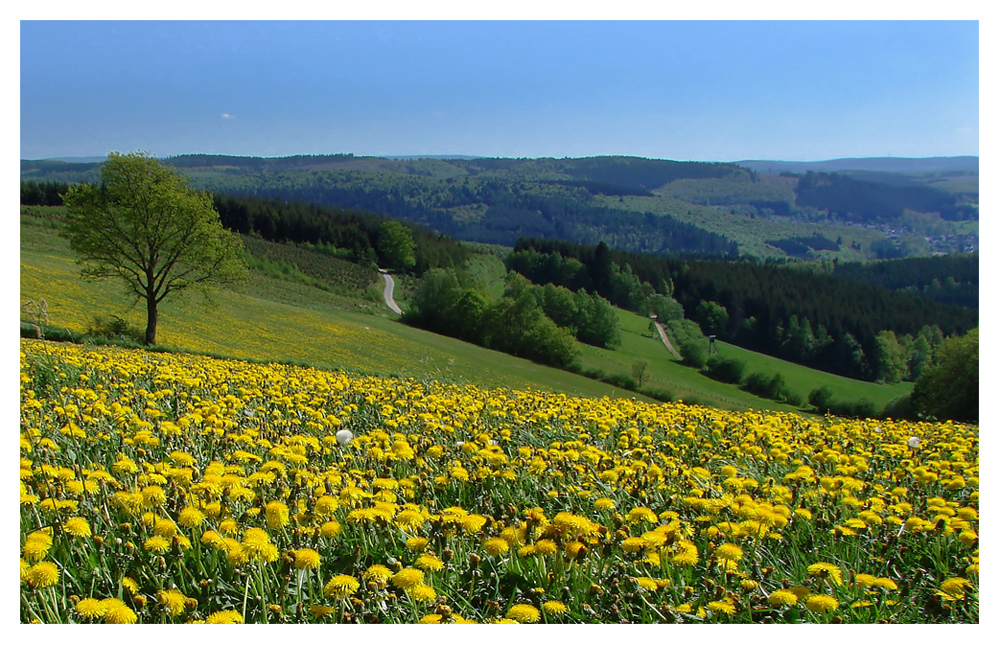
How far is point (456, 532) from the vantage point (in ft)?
7.91

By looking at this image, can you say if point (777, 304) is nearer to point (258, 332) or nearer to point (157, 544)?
point (258, 332)

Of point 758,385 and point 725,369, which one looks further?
point 725,369

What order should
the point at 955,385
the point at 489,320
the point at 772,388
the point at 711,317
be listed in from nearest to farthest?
the point at 955,385
the point at 489,320
the point at 772,388
the point at 711,317

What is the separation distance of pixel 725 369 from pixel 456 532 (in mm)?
73011

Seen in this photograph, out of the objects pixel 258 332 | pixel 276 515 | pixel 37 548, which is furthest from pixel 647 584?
pixel 258 332

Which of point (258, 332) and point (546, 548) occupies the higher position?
point (546, 548)

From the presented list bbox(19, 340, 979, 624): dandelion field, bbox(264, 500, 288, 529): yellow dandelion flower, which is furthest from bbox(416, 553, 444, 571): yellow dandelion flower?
bbox(264, 500, 288, 529): yellow dandelion flower

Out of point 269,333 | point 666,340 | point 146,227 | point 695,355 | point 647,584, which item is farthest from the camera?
point 666,340

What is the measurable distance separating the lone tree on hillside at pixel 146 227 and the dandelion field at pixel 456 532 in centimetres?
1768

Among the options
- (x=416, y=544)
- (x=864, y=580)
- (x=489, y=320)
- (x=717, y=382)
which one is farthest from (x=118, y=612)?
(x=717, y=382)

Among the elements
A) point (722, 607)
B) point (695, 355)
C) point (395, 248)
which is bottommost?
point (695, 355)
